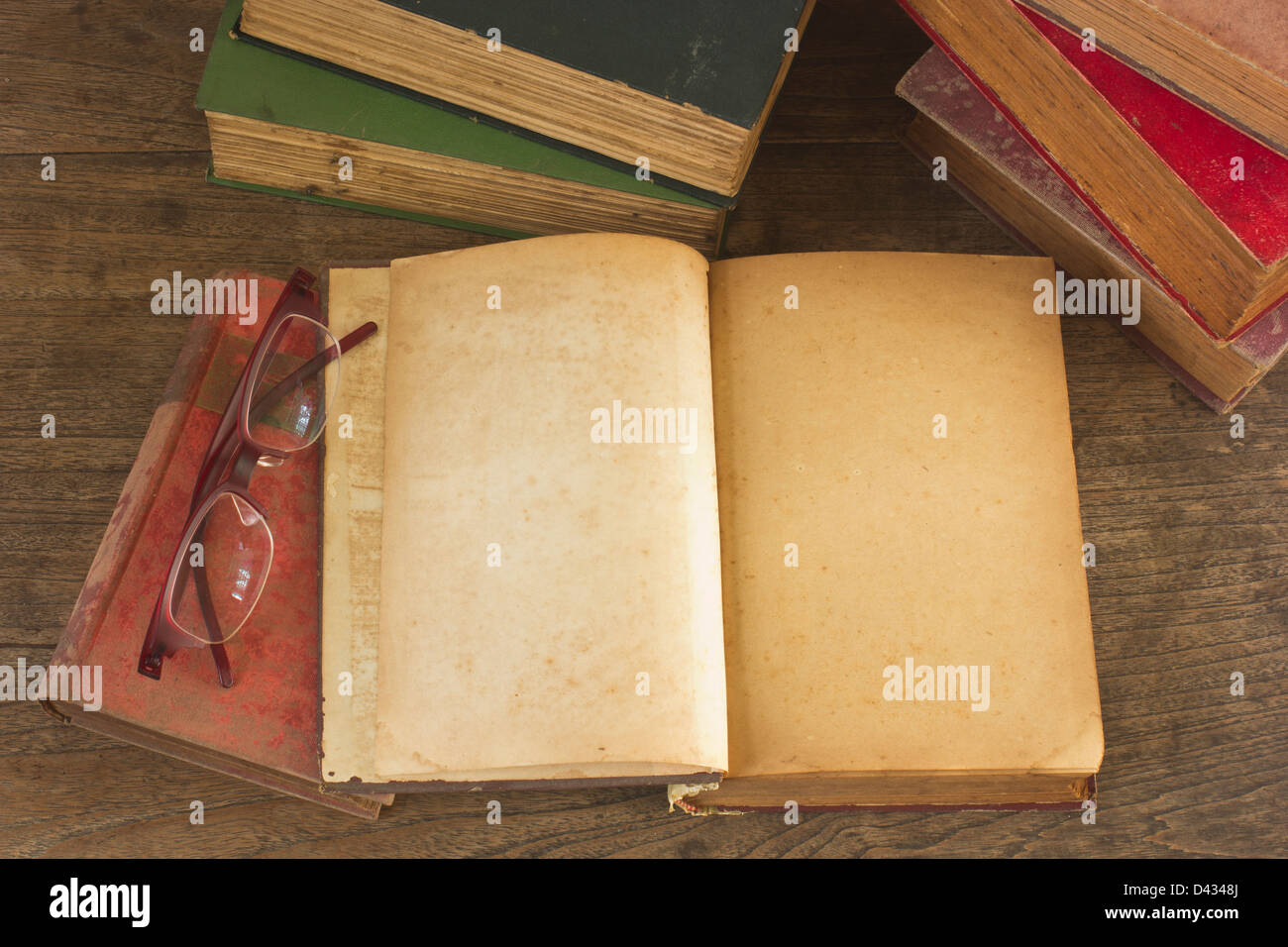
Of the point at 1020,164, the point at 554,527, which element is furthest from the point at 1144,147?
the point at 554,527

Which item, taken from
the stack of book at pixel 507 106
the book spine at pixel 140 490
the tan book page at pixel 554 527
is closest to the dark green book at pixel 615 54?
the stack of book at pixel 507 106

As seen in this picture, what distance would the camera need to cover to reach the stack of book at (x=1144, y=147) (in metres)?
0.85

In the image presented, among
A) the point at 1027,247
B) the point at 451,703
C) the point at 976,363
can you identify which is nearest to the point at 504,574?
the point at 451,703

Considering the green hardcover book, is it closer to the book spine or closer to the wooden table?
the wooden table

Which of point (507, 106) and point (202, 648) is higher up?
point (507, 106)

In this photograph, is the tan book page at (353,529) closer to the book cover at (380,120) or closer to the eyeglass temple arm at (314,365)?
the eyeglass temple arm at (314,365)

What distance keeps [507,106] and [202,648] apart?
2.11 feet

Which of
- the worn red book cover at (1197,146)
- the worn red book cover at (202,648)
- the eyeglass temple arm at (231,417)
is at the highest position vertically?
the worn red book cover at (1197,146)

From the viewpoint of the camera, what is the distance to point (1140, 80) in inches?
37.5

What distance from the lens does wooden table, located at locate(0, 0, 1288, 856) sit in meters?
1.15

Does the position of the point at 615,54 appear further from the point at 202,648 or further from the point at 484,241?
the point at 202,648

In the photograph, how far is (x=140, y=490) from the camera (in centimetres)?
110

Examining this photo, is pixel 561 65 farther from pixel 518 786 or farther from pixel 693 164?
pixel 518 786
